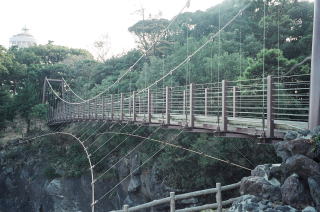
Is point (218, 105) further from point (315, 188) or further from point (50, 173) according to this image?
point (50, 173)

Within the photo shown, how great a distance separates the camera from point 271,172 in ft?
12.2

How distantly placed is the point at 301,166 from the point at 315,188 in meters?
0.22

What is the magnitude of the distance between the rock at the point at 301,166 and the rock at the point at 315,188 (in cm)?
4

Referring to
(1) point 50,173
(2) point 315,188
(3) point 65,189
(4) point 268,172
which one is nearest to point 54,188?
(3) point 65,189

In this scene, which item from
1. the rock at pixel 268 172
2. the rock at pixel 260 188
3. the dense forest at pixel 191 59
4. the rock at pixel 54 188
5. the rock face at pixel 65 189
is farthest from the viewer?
the rock at pixel 54 188

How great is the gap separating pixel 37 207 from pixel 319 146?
14.4m

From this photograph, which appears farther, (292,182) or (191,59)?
(191,59)

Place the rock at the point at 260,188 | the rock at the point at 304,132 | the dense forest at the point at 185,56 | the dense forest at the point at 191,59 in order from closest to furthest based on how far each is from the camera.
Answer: the rock at the point at 304,132, the rock at the point at 260,188, the dense forest at the point at 191,59, the dense forest at the point at 185,56

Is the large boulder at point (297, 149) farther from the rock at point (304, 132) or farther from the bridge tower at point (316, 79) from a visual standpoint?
the bridge tower at point (316, 79)

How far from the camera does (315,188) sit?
3082mm

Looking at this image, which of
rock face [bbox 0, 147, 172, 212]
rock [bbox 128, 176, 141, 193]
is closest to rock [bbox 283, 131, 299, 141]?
rock face [bbox 0, 147, 172, 212]

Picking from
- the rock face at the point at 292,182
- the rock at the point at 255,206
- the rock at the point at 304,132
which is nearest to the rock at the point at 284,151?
the rock face at the point at 292,182

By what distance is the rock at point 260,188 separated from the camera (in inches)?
137

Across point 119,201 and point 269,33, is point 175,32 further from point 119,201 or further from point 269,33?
point 119,201
